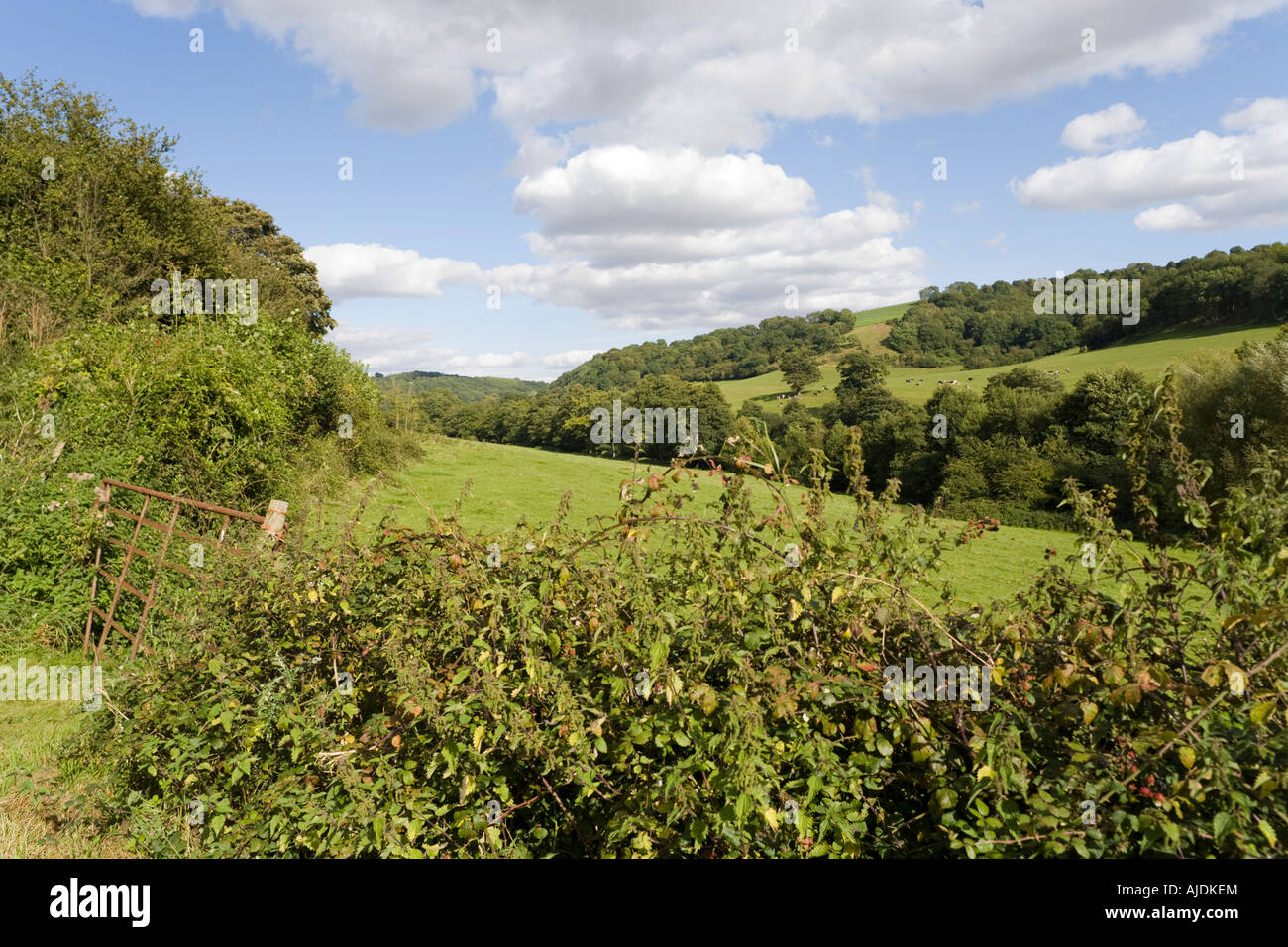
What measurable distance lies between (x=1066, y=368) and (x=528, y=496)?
165 ft

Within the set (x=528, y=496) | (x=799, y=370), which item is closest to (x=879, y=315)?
(x=799, y=370)

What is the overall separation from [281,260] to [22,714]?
39257 mm

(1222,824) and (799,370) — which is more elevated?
(799,370)

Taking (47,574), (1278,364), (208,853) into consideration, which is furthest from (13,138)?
(1278,364)

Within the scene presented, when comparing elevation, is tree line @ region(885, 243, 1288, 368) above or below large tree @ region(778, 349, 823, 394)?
above

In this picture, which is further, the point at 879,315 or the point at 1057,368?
the point at 879,315

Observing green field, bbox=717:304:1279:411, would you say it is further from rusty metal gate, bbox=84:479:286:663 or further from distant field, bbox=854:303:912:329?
rusty metal gate, bbox=84:479:286:663

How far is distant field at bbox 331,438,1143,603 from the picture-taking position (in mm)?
18281

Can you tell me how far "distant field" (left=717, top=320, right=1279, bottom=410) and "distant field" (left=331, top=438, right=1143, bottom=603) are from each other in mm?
24734

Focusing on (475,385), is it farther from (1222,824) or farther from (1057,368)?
(1222,824)

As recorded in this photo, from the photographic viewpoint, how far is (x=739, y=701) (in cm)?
229

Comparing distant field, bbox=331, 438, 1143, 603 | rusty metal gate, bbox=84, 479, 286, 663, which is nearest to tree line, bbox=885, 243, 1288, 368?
distant field, bbox=331, 438, 1143, 603

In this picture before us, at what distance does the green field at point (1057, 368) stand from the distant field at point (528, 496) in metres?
23.4
